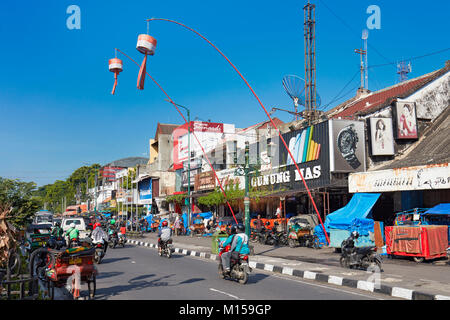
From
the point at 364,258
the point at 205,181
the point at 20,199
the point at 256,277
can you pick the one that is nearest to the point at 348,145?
the point at 364,258

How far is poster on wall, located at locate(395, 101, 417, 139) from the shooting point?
2303 cm

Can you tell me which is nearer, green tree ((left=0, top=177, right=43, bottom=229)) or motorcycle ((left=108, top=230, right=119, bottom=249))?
green tree ((left=0, top=177, right=43, bottom=229))

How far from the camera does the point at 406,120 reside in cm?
2331

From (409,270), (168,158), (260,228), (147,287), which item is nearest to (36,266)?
(147,287)

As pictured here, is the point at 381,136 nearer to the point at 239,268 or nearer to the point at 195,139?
the point at 239,268

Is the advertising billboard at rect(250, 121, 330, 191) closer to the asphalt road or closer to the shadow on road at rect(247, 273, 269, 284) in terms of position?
the shadow on road at rect(247, 273, 269, 284)

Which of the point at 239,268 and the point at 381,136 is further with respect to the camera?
the point at 381,136

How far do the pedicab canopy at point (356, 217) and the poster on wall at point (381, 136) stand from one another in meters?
4.03

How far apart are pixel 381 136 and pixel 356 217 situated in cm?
705

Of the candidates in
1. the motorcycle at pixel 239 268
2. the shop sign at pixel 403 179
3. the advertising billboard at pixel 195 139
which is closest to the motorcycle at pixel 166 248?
the motorcycle at pixel 239 268

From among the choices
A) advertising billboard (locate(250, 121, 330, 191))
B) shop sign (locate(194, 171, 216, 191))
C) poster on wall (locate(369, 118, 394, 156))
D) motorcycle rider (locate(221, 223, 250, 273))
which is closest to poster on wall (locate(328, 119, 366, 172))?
advertising billboard (locate(250, 121, 330, 191))

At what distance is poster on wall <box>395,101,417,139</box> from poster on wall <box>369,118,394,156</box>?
17.9 inches

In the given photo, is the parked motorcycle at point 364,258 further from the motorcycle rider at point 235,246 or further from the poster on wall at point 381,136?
the poster on wall at point 381,136

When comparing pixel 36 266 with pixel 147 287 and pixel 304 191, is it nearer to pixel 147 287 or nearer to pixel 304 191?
pixel 147 287
